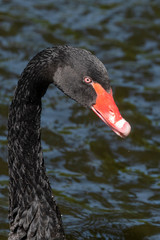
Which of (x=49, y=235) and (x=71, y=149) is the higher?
(x=71, y=149)

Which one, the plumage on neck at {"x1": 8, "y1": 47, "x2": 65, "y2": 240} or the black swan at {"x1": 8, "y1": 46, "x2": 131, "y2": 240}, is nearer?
the black swan at {"x1": 8, "y1": 46, "x2": 131, "y2": 240}

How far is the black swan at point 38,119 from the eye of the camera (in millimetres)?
4141

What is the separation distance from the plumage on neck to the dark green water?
0.74m

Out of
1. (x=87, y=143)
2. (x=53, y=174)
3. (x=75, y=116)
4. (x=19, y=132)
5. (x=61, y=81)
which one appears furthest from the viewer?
(x=75, y=116)

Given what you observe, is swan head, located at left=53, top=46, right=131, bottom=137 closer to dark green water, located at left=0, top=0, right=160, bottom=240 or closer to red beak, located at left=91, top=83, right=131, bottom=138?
red beak, located at left=91, top=83, right=131, bottom=138

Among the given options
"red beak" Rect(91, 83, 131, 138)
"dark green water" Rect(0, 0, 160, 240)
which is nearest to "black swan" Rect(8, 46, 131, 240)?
"red beak" Rect(91, 83, 131, 138)

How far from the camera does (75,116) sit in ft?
23.9

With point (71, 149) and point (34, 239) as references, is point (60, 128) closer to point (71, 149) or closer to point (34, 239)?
point (71, 149)

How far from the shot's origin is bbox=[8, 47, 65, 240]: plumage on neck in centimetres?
448

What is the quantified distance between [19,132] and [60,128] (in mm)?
2546

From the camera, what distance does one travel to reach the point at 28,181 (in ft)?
15.1

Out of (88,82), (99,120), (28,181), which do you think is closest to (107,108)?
(88,82)

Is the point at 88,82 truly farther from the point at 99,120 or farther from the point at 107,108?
the point at 99,120

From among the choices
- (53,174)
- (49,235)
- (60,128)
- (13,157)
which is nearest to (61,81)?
(13,157)
